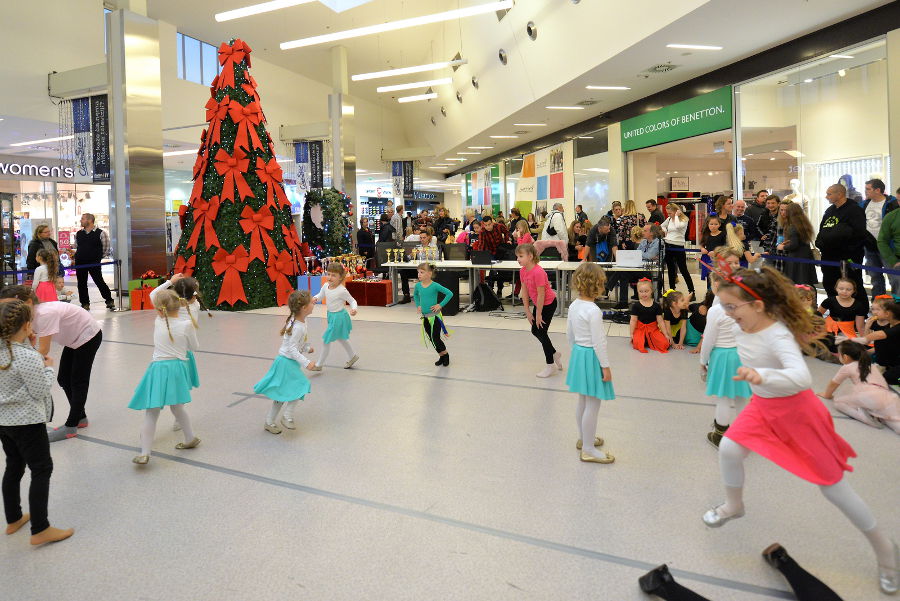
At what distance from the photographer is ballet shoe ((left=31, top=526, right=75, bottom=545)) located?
2.67m

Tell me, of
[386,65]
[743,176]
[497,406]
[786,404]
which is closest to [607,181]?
[743,176]

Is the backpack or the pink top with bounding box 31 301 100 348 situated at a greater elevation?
the pink top with bounding box 31 301 100 348

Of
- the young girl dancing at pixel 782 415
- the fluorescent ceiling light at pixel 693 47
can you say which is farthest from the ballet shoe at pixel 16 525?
the fluorescent ceiling light at pixel 693 47

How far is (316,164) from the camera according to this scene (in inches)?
736

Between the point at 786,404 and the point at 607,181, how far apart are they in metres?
14.4

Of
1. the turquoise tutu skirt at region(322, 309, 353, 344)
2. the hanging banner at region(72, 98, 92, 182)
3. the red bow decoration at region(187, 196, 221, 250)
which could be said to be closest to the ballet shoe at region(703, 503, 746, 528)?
the turquoise tutu skirt at region(322, 309, 353, 344)

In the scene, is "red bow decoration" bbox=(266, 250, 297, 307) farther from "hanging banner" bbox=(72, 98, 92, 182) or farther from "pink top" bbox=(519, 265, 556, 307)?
"pink top" bbox=(519, 265, 556, 307)

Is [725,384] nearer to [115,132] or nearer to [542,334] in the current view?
[542,334]

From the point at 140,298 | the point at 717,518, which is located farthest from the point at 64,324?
the point at 140,298

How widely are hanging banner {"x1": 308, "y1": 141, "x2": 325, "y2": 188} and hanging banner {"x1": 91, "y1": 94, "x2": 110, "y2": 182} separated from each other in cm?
744

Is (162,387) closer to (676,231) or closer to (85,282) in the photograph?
(85,282)

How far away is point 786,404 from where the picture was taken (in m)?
2.32

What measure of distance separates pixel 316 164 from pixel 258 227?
28.1ft

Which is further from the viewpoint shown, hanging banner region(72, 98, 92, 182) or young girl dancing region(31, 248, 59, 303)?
hanging banner region(72, 98, 92, 182)
